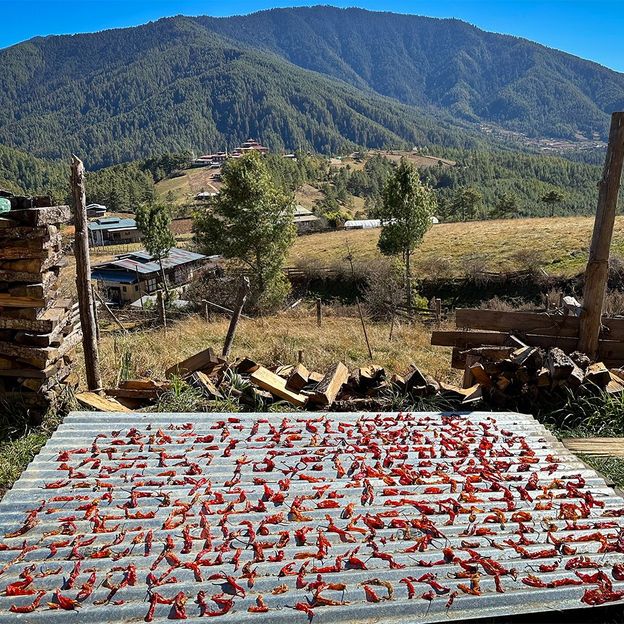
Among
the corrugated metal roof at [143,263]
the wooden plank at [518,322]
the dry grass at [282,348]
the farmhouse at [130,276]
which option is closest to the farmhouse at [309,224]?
the corrugated metal roof at [143,263]

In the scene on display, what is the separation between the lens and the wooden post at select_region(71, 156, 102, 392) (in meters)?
6.34

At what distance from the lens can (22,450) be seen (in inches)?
222

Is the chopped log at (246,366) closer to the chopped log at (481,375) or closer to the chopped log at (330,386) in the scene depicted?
the chopped log at (330,386)

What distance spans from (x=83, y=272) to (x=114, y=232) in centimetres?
7174

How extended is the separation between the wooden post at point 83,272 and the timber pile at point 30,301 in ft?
0.66

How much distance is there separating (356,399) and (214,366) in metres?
2.13

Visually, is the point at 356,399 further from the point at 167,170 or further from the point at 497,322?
the point at 167,170

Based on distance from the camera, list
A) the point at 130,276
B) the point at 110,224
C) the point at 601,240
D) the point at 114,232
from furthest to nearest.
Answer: the point at 110,224
the point at 114,232
the point at 130,276
the point at 601,240

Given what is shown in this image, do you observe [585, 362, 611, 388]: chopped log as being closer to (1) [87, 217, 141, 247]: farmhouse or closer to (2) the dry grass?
(2) the dry grass

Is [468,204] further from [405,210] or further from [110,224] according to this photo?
[405,210]

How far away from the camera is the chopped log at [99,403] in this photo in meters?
5.91

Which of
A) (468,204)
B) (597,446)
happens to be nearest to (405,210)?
(597,446)

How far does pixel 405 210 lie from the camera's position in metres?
28.4

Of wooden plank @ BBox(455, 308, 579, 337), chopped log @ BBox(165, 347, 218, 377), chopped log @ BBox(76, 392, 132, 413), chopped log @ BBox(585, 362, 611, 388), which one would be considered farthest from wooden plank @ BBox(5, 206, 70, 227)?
chopped log @ BBox(585, 362, 611, 388)
